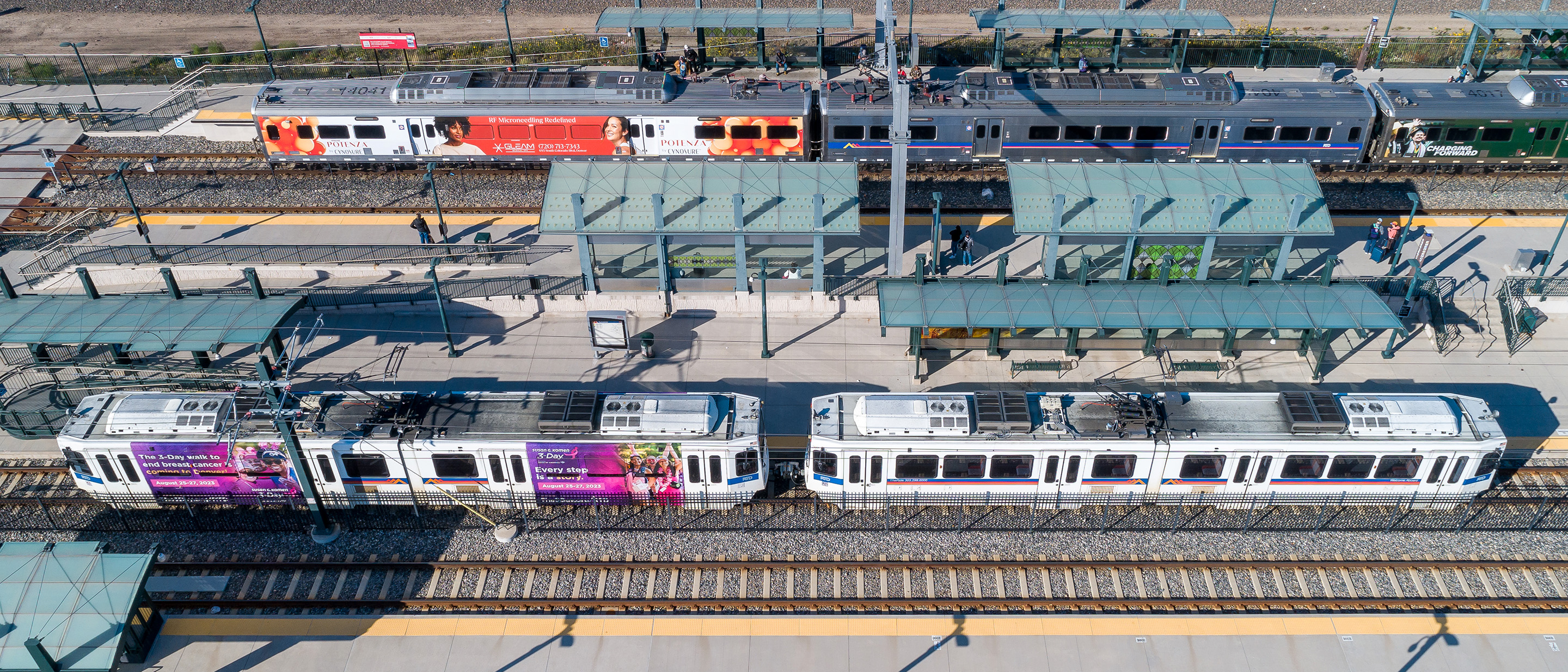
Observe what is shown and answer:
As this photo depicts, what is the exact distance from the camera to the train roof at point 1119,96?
4116cm

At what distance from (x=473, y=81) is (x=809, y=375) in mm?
20252

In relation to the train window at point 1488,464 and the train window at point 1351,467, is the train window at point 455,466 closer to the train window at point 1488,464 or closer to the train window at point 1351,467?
the train window at point 1351,467

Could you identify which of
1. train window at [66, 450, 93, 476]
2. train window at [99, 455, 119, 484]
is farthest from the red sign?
train window at [99, 455, 119, 484]

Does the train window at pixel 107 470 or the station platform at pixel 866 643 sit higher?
the train window at pixel 107 470

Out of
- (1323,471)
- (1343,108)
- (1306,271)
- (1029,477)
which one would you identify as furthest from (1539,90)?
Result: (1029,477)

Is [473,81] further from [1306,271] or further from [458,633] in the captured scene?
[1306,271]

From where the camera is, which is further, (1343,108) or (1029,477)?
(1343,108)

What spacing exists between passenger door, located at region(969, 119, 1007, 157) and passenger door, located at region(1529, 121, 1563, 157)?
833 inches

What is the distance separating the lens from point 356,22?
200 ft

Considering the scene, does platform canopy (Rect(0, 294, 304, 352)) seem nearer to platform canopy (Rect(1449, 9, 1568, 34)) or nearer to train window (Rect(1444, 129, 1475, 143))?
train window (Rect(1444, 129, 1475, 143))

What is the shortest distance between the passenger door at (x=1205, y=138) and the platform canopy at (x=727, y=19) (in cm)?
1679

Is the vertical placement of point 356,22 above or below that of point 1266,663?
above

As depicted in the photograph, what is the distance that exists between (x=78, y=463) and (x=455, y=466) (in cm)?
983

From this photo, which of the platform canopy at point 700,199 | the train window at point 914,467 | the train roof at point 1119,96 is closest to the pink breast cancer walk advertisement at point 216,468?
the platform canopy at point 700,199
